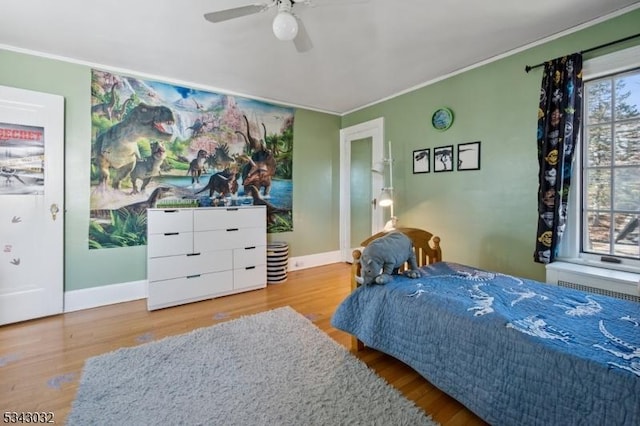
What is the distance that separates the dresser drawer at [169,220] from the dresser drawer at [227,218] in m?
0.07

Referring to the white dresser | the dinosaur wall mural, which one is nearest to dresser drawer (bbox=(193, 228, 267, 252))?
the white dresser

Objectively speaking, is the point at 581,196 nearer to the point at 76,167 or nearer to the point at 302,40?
the point at 302,40

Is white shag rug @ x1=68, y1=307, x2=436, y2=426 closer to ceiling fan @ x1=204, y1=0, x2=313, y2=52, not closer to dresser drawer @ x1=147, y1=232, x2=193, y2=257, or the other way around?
dresser drawer @ x1=147, y1=232, x2=193, y2=257

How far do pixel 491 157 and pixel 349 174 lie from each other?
2258 mm

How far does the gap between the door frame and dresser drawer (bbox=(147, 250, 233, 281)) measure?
2.06m

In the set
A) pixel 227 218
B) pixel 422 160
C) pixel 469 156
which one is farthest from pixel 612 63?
pixel 227 218

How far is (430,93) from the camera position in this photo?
11.1 ft

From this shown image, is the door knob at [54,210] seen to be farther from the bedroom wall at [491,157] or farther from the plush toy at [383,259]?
the bedroom wall at [491,157]

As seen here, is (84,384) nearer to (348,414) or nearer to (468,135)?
(348,414)

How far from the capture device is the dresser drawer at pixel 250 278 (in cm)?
339

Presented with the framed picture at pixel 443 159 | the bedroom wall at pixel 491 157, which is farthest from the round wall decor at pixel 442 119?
the framed picture at pixel 443 159

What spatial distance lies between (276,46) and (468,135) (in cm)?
211

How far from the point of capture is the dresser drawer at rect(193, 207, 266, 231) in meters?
3.16

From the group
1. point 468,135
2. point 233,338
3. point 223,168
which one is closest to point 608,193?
point 468,135
